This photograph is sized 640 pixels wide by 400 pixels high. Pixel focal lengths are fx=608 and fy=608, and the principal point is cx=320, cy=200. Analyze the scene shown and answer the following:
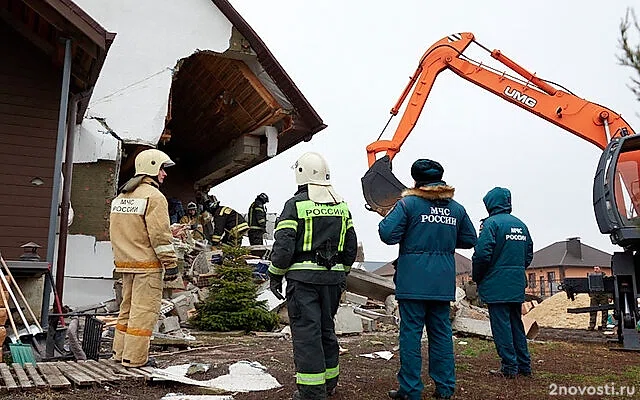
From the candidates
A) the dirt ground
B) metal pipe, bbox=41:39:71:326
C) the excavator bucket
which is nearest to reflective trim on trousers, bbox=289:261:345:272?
the dirt ground

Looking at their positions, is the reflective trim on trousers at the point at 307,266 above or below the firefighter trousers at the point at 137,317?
above

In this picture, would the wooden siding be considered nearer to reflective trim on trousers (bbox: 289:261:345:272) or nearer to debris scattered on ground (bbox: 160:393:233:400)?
debris scattered on ground (bbox: 160:393:233:400)

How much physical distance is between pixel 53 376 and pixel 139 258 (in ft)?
4.02

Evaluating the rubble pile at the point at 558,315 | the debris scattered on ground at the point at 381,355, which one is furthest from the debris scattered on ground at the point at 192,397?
the rubble pile at the point at 558,315

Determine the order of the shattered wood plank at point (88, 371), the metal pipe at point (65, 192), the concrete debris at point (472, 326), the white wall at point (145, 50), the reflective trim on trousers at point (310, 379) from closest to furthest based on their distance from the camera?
the reflective trim on trousers at point (310, 379) < the shattered wood plank at point (88, 371) < the metal pipe at point (65, 192) < the concrete debris at point (472, 326) < the white wall at point (145, 50)

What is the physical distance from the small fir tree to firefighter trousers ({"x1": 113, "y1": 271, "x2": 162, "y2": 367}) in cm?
369

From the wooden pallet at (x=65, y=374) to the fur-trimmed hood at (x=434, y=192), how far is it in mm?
2600

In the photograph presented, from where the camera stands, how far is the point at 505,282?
5.69 metres

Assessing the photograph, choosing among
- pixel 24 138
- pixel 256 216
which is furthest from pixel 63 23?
pixel 256 216

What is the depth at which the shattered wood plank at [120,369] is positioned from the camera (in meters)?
4.84

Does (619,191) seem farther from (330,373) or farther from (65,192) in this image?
(65,192)

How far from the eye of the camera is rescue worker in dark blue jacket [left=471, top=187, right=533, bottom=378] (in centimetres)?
562

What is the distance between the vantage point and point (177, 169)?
60.5 feet

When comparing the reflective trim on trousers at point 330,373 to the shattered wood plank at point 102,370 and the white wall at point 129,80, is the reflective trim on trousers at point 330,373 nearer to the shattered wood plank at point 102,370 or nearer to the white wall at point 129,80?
the shattered wood plank at point 102,370
